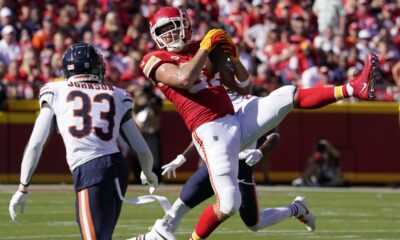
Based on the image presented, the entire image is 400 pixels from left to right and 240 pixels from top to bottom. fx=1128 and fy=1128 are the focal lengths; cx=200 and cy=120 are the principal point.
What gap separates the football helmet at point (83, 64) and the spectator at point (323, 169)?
965 cm

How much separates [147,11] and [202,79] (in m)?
10.3

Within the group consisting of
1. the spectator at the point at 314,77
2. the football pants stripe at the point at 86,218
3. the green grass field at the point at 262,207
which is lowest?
the green grass field at the point at 262,207

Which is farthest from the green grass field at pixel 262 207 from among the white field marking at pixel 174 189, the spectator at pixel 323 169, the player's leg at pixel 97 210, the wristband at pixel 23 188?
the player's leg at pixel 97 210

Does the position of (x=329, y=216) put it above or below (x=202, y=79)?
below

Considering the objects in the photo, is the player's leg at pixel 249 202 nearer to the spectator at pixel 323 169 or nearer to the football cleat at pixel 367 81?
the football cleat at pixel 367 81

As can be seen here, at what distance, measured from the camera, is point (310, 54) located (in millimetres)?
16688

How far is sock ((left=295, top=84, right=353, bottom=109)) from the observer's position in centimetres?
699

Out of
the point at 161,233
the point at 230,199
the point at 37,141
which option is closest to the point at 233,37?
the point at 161,233

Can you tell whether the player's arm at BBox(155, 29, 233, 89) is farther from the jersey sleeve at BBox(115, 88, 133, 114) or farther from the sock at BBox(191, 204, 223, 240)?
the sock at BBox(191, 204, 223, 240)

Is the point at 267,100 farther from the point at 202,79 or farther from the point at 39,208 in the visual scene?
the point at 39,208

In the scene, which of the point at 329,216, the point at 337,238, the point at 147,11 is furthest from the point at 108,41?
the point at 337,238

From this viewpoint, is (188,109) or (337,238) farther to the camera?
(337,238)

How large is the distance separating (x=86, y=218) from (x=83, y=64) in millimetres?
872

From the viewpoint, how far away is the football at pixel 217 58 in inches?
288
